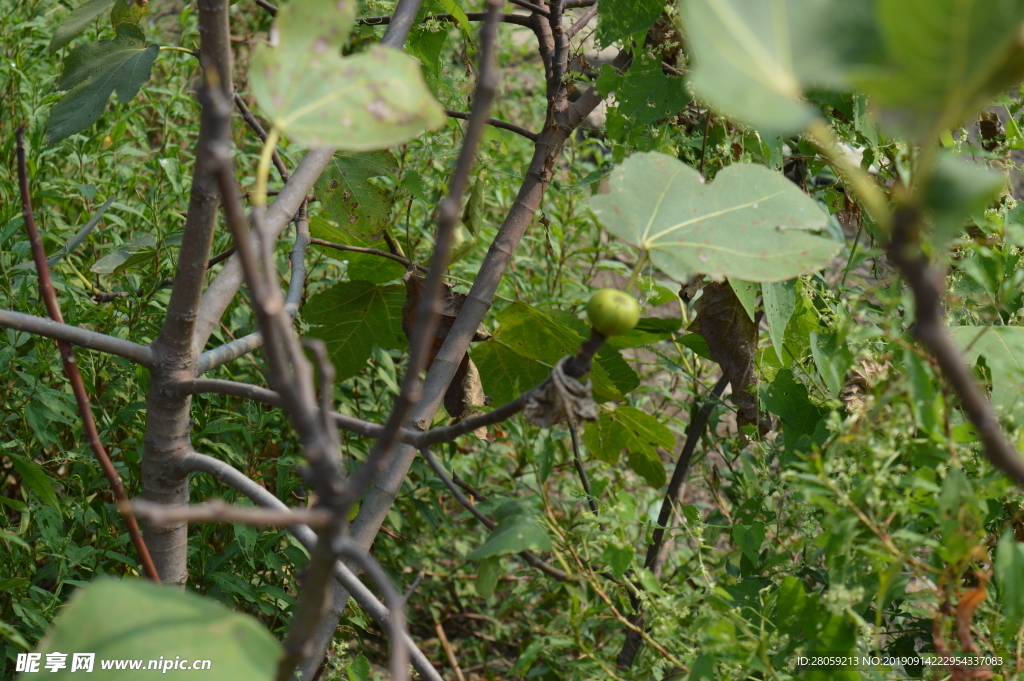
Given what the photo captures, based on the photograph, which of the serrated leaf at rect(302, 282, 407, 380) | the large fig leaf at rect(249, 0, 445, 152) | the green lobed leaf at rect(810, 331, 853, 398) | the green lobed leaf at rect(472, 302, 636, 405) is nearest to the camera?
the large fig leaf at rect(249, 0, 445, 152)

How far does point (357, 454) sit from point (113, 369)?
1.43 feet

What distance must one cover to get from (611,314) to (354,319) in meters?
0.73

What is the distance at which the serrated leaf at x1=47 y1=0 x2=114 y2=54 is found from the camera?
0.87 metres

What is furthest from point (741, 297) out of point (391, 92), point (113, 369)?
point (113, 369)

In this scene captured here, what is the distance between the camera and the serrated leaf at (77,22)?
2.86ft

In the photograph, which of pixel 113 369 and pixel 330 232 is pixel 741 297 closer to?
pixel 330 232

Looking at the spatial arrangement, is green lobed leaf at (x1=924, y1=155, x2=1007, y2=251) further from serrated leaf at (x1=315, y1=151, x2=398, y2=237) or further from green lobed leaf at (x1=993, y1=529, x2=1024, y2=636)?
serrated leaf at (x1=315, y1=151, x2=398, y2=237)

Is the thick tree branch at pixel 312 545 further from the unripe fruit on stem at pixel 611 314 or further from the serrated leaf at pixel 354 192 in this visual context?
the serrated leaf at pixel 354 192

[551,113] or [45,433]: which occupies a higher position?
[551,113]

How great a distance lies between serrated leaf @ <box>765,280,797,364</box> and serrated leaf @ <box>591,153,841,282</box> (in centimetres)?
29

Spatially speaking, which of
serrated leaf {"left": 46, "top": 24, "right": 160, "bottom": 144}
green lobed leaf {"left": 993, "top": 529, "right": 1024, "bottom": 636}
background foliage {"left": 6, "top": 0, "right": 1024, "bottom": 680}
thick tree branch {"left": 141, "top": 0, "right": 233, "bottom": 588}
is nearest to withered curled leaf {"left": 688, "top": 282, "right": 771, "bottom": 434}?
background foliage {"left": 6, "top": 0, "right": 1024, "bottom": 680}

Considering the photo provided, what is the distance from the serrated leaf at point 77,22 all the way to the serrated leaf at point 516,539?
0.73 meters

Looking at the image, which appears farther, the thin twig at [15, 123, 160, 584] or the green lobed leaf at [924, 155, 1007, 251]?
the thin twig at [15, 123, 160, 584]

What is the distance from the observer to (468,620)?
1778 mm
